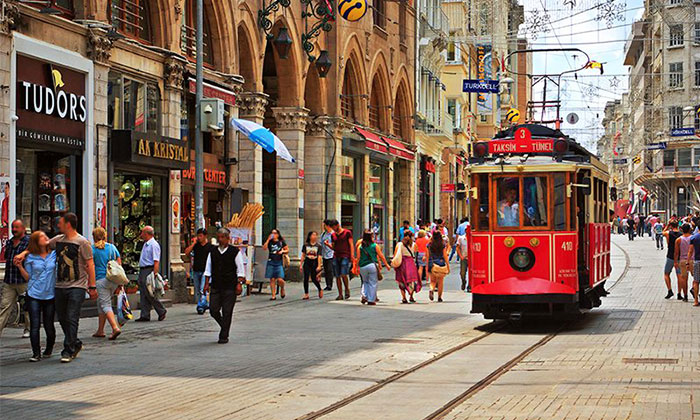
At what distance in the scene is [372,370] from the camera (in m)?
12.8

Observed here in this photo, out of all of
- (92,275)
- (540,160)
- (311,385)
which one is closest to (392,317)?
(540,160)

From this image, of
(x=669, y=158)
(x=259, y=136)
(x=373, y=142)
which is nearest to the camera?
(x=259, y=136)

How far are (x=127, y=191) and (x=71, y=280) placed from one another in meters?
9.53

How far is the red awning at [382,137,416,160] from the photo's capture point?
40438 mm

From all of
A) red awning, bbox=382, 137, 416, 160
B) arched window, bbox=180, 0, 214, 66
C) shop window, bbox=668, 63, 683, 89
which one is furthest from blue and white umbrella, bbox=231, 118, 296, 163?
shop window, bbox=668, 63, 683, 89

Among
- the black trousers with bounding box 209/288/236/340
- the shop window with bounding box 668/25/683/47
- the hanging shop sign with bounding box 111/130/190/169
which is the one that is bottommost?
the black trousers with bounding box 209/288/236/340

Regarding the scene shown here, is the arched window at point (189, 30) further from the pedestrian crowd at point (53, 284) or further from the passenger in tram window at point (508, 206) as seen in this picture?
the pedestrian crowd at point (53, 284)

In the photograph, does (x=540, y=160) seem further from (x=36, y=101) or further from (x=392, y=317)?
(x=36, y=101)

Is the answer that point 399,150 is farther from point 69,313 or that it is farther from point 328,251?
point 69,313

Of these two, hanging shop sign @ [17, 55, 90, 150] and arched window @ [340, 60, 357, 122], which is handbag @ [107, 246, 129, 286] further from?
arched window @ [340, 60, 357, 122]

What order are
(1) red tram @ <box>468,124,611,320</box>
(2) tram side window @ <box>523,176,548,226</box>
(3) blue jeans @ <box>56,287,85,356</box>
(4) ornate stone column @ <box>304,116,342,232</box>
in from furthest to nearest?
1. (4) ornate stone column @ <box>304,116,342,232</box>
2. (2) tram side window @ <box>523,176,548,226</box>
3. (1) red tram @ <box>468,124,611,320</box>
4. (3) blue jeans @ <box>56,287,85,356</box>

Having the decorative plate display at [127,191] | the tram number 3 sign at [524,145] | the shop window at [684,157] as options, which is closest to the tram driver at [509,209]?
the tram number 3 sign at [524,145]

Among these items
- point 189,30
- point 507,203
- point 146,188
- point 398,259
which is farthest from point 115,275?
point 189,30

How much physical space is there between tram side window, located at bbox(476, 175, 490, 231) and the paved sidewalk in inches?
87.0
